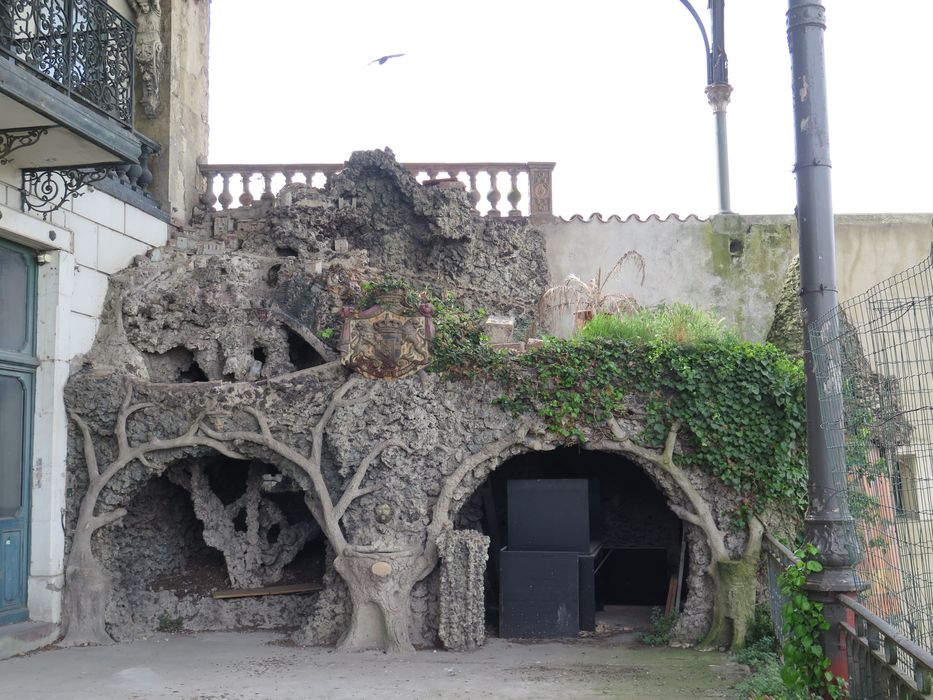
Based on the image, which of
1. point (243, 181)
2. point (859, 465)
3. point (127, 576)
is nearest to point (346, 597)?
point (127, 576)

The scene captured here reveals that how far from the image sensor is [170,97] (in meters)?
13.1

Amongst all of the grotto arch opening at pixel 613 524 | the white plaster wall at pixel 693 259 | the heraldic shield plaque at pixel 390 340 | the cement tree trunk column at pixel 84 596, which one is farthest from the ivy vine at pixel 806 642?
the white plaster wall at pixel 693 259

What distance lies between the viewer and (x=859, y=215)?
14.5m

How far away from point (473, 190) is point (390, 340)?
14.4 ft

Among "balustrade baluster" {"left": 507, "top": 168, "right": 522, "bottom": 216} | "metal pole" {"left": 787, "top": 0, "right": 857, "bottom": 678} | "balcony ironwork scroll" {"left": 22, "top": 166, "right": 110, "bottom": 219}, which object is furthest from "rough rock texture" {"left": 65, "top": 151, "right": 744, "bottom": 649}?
"metal pole" {"left": 787, "top": 0, "right": 857, "bottom": 678}

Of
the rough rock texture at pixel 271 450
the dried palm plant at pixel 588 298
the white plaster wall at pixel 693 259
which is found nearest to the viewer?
the rough rock texture at pixel 271 450

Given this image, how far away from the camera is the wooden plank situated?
11.1 meters

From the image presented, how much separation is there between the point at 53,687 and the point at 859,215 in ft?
40.8

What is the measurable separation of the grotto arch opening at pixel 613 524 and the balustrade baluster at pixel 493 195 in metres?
3.63

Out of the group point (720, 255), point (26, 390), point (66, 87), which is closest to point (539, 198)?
point (720, 255)

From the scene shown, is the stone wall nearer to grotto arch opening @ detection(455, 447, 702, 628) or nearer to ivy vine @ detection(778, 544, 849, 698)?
grotto arch opening @ detection(455, 447, 702, 628)

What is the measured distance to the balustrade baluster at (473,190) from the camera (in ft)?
45.9

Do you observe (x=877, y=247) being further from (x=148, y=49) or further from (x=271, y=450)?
(x=148, y=49)

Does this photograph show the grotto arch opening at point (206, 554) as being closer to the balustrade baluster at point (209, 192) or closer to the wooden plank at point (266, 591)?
the wooden plank at point (266, 591)
